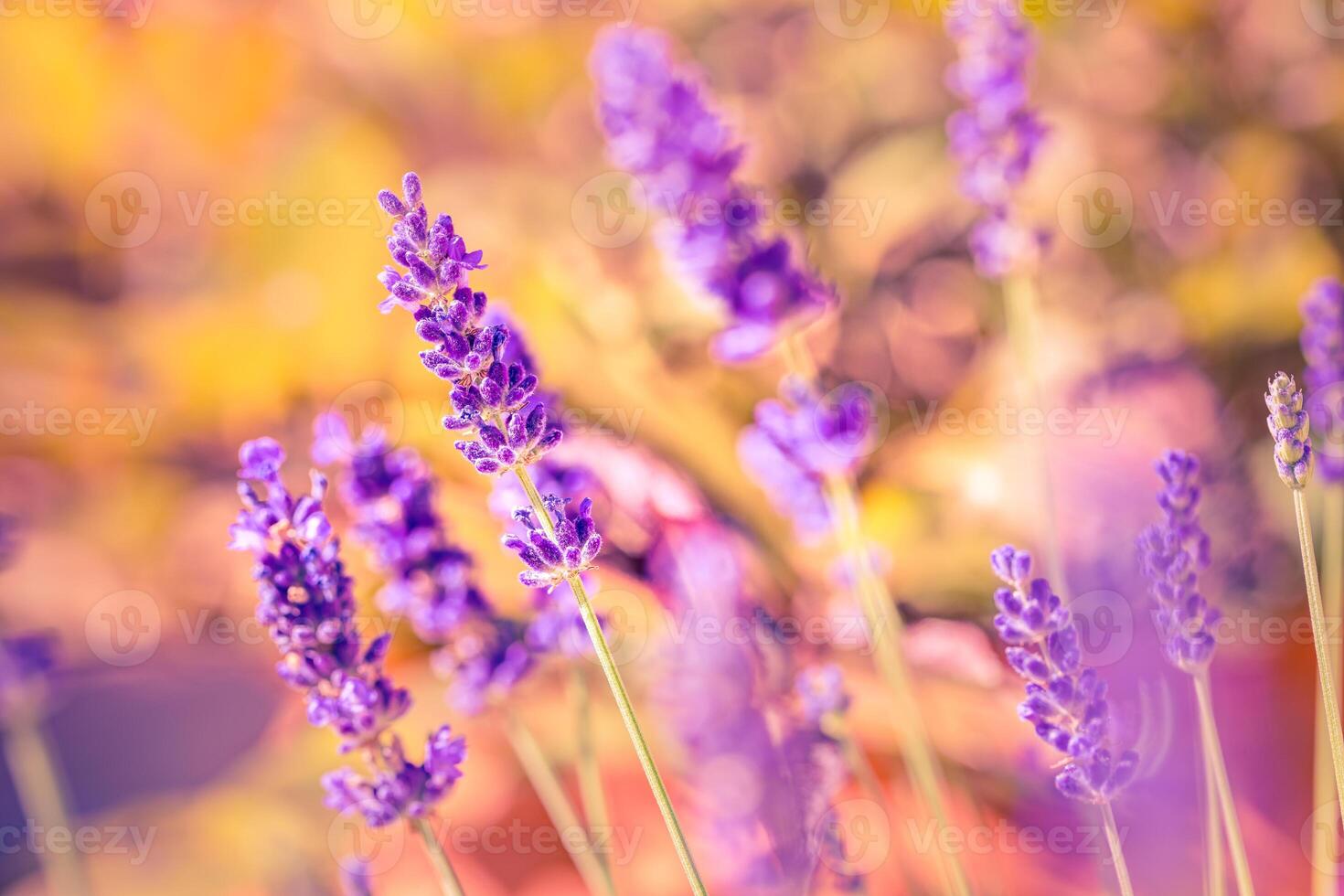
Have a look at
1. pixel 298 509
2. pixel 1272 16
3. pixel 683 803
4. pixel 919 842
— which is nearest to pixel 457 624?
pixel 298 509

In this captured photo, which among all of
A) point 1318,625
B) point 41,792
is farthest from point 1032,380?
point 41,792

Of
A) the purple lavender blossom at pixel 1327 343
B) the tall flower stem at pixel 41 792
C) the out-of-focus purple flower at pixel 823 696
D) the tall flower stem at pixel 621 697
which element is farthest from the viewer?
the tall flower stem at pixel 41 792

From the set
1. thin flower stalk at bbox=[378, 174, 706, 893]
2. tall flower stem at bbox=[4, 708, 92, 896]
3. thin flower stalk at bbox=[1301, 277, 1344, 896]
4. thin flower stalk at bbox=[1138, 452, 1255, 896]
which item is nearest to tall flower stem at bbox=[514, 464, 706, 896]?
thin flower stalk at bbox=[378, 174, 706, 893]

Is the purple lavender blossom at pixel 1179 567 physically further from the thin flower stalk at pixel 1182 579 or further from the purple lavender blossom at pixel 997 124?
the purple lavender blossom at pixel 997 124

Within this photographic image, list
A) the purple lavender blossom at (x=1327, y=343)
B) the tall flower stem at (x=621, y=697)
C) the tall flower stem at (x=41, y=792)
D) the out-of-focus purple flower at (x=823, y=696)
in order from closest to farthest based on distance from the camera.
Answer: the tall flower stem at (x=621, y=697) → the purple lavender blossom at (x=1327, y=343) → the out-of-focus purple flower at (x=823, y=696) → the tall flower stem at (x=41, y=792)

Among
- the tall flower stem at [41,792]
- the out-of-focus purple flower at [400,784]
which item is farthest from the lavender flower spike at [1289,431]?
the tall flower stem at [41,792]
